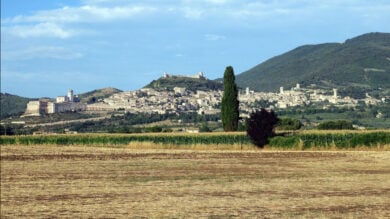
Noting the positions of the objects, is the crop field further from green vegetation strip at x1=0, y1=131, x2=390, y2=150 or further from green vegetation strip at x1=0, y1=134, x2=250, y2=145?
green vegetation strip at x1=0, y1=134, x2=250, y2=145

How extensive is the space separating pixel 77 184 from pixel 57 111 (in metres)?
162

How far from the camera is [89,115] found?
173125 millimetres

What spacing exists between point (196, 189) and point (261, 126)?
107 feet

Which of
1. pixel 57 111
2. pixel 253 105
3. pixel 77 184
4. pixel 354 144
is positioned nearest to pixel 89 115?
pixel 57 111

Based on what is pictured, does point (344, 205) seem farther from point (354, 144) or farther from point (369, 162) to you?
point (354, 144)

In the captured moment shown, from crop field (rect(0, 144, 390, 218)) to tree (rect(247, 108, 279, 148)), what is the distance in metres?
17.2

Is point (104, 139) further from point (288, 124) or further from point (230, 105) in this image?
point (288, 124)

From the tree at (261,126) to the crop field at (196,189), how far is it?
1717 centimetres

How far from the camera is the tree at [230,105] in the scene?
65.8 meters

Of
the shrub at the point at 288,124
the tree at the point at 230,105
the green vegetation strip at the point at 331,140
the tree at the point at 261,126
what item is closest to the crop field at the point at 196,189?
the green vegetation strip at the point at 331,140

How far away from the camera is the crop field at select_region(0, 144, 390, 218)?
56.0 ft

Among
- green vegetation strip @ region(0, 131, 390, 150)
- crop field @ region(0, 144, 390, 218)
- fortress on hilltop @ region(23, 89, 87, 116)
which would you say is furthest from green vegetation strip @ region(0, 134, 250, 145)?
fortress on hilltop @ region(23, 89, 87, 116)

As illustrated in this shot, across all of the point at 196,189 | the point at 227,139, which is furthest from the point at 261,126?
the point at 196,189

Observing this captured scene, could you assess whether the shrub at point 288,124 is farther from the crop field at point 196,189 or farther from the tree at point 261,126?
the crop field at point 196,189
